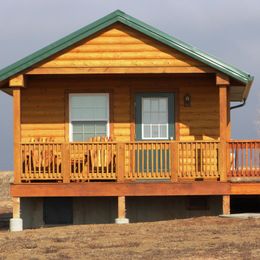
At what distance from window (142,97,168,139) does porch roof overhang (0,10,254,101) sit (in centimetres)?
203

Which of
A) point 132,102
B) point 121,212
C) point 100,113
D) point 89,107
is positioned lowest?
point 121,212

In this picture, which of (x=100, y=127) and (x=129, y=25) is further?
(x=100, y=127)

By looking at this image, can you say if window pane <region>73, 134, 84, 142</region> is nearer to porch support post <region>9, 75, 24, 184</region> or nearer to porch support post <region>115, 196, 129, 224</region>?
porch support post <region>9, 75, 24, 184</region>

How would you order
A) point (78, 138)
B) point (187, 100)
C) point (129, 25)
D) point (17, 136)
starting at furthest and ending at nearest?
1. point (78, 138)
2. point (187, 100)
3. point (129, 25)
4. point (17, 136)

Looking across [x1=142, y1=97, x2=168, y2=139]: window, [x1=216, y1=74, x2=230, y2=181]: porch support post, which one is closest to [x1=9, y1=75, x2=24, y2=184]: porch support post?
[x1=142, y1=97, x2=168, y2=139]: window

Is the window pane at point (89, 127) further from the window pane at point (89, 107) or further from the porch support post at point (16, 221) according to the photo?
the porch support post at point (16, 221)

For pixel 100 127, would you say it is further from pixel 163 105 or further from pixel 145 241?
pixel 145 241

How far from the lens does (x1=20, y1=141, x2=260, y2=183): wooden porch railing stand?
19.1 metres

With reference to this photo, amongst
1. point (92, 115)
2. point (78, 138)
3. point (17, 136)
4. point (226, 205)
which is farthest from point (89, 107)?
point (226, 205)

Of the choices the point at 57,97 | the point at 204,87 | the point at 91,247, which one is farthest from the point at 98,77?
the point at 91,247

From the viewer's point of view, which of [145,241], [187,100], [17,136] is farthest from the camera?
[187,100]

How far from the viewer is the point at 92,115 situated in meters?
20.8

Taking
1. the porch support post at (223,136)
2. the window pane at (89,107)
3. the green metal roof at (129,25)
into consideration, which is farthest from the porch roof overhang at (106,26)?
the window pane at (89,107)

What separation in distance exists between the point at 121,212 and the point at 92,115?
3.15m
